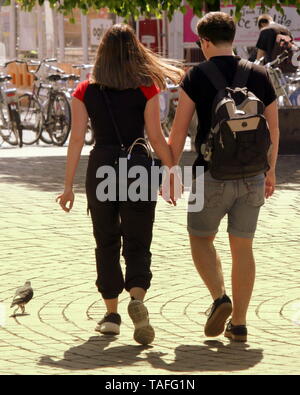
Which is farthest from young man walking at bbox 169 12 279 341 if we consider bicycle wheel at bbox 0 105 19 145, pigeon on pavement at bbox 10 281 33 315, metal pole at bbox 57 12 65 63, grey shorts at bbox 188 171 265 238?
metal pole at bbox 57 12 65 63

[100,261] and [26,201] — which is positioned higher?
[100,261]

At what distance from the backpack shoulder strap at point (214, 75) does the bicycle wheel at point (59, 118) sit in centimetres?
1383

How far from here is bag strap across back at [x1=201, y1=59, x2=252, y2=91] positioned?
6.85 meters

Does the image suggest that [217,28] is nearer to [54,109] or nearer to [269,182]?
[269,182]

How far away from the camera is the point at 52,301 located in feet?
26.6

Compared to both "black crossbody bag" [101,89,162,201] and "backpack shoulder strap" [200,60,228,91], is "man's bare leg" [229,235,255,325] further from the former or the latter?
"backpack shoulder strap" [200,60,228,91]

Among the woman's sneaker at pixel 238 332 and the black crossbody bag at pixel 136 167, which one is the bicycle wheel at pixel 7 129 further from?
the woman's sneaker at pixel 238 332

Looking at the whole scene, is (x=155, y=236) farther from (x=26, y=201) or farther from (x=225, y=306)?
(x=225, y=306)

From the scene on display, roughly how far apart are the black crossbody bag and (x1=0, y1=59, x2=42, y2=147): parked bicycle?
44.5 ft

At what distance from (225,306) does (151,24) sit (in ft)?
68.7

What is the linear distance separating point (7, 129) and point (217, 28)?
14373 mm

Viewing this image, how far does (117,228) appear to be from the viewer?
7250 millimetres

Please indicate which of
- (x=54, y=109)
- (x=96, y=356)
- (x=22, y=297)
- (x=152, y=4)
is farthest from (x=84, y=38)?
(x=96, y=356)
